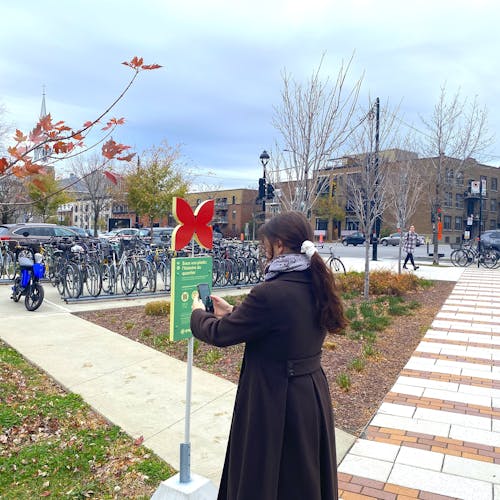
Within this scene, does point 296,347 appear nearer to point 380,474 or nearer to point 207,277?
point 207,277

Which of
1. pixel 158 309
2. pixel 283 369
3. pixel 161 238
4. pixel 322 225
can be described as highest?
pixel 322 225

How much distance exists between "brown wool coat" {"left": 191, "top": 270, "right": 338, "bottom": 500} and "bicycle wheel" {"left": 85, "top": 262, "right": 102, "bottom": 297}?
899 cm

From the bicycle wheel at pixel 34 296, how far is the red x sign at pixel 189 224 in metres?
6.82

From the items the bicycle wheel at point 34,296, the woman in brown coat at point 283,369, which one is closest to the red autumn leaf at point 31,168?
the woman in brown coat at point 283,369

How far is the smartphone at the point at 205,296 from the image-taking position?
8.26 ft

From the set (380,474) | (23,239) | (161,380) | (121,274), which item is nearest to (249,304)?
(380,474)

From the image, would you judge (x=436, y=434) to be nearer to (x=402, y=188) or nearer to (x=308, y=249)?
(x=308, y=249)

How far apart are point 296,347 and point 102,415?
2810 millimetres

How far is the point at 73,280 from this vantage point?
10266 mm

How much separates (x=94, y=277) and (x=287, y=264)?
30.8 feet

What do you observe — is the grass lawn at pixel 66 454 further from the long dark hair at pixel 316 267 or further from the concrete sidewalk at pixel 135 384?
the long dark hair at pixel 316 267

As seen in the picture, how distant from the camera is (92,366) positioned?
5.63m

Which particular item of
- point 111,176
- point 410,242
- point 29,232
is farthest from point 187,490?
point 410,242

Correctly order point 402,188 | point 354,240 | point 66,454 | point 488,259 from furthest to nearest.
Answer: point 354,240 → point 488,259 → point 402,188 → point 66,454
